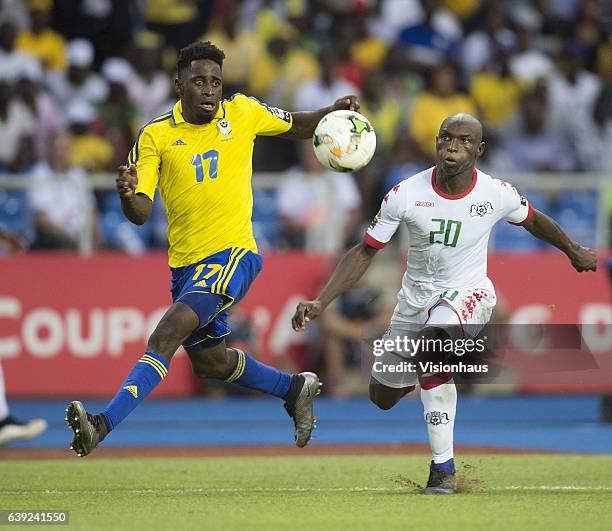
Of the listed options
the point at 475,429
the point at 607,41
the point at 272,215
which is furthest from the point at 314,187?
the point at 607,41

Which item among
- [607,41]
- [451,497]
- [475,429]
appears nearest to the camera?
[451,497]

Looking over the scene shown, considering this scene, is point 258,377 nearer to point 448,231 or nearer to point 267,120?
point 267,120

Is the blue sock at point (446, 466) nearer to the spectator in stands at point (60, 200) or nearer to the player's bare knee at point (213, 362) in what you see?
the player's bare knee at point (213, 362)

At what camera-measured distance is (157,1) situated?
19578 mm

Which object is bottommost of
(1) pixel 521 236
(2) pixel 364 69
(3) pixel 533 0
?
(1) pixel 521 236

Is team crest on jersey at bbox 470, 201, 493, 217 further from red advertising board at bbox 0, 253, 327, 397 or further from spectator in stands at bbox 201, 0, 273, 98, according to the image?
spectator in stands at bbox 201, 0, 273, 98

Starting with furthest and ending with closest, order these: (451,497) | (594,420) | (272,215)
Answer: (272,215)
(594,420)
(451,497)


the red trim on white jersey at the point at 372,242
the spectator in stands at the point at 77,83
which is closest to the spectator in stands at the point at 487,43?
the spectator in stands at the point at 77,83

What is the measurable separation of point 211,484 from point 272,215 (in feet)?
24.0

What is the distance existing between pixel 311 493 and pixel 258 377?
4.53 ft

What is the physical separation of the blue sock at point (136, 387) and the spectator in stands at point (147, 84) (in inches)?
369

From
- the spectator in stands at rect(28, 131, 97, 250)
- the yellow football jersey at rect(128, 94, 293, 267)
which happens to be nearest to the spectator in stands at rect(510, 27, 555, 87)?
the spectator in stands at rect(28, 131, 97, 250)

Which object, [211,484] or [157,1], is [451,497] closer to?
[211,484]

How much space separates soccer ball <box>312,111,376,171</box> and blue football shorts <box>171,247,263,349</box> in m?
0.93
